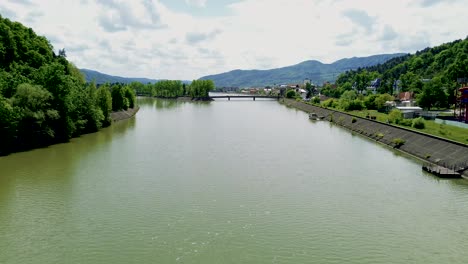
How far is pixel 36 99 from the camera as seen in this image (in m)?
43.2

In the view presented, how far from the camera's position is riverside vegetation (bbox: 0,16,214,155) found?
41406mm

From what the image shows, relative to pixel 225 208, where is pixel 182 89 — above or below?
above

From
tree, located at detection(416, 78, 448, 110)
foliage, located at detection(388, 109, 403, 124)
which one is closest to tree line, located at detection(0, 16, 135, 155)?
foliage, located at detection(388, 109, 403, 124)

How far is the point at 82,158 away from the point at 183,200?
1829cm

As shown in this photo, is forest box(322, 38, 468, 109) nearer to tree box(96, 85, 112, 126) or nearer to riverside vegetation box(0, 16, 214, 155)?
tree box(96, 85, 112, 126)

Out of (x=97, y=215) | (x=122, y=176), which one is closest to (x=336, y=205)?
(x=97, y=215)

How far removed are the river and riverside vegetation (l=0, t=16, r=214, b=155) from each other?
391 cm

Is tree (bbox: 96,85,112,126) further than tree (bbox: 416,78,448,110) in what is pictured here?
No

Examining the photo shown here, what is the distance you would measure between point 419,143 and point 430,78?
4098 inches

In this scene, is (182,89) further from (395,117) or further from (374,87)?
(395,117)

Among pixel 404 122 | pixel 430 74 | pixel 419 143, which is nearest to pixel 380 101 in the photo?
pixel 404 122

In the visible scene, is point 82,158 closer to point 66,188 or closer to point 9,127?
point 9,127

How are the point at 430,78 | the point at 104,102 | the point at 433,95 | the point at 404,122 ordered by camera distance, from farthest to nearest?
the point at 430,78, the point at 433,95, the point at 104,102, the point at 404,122

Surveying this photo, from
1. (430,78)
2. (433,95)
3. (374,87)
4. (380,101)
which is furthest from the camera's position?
(374,87)
